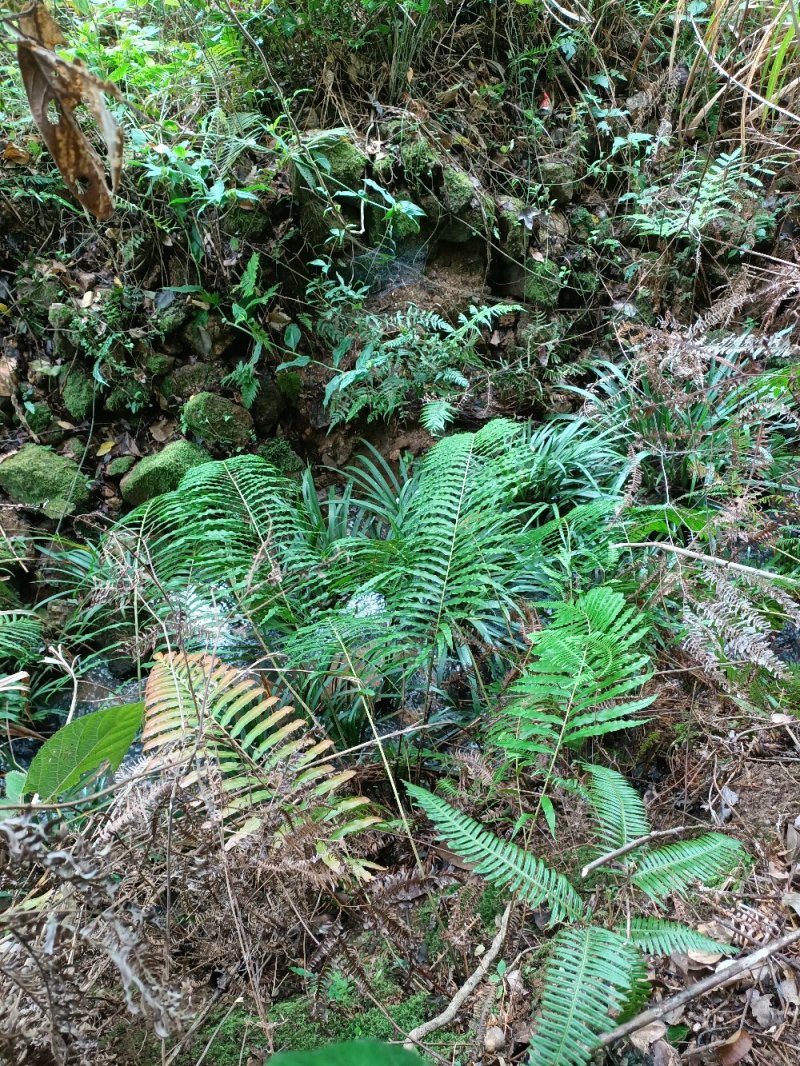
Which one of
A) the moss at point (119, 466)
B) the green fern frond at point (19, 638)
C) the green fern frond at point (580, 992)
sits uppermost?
the green fern frond at point (580, 992)

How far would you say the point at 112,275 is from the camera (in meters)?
3.33

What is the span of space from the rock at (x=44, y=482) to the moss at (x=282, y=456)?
2.91 ft

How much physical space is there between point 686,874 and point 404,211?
3048 millimetres

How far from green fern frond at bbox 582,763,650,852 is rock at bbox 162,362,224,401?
2.67 metres

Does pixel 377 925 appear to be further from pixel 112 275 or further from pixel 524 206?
pixel 524 206

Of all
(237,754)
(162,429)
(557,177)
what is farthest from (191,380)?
(557,177)

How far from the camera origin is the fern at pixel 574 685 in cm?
154

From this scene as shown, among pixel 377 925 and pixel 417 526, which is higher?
pixel 417 526

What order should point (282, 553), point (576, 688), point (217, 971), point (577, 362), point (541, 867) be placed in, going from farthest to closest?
point (577, 362)
point (282, 553)
point (576, 688)
point (217, 971)
point (541, 867)

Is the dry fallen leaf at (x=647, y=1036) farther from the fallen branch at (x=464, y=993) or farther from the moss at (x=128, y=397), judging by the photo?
the moss at (x=128, y=397)

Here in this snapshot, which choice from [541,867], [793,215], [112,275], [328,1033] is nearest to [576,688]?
[541,867]

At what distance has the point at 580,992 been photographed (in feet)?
3.24

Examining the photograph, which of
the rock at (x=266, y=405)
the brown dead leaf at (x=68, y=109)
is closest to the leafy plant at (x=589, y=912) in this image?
the brown dead leaf at (x=68, y=109)

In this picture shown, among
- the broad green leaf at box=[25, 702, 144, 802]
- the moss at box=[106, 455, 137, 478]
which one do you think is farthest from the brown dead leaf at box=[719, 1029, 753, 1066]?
the moss at box=[106, 455, 137, 478]
